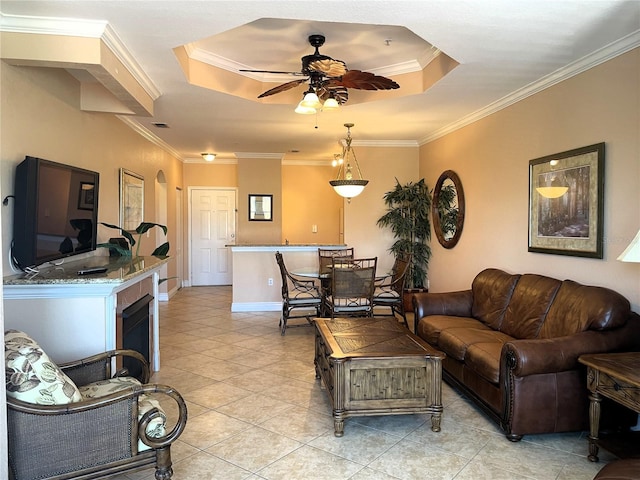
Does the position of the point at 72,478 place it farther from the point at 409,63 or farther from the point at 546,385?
the point at 409,63

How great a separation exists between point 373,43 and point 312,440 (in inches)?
116

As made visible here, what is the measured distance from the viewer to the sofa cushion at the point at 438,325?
375cm

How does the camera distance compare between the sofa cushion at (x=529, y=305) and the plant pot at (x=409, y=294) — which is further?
the plant pot at (x=409, y=294)

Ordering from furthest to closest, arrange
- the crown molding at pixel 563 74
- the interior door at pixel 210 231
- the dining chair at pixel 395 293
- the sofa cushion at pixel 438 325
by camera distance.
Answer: the interior door at pixel 210 231 → the dining chair at pixel 395 293 → the sofa cushion at pixel 438 325 → the crown molding at pixel 563 74

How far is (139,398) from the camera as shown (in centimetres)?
229

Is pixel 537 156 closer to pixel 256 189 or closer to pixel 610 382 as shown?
pixel 610 382

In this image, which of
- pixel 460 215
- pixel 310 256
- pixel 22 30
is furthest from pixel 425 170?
pixel 22 30

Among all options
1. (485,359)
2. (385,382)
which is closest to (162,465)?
(385,382)

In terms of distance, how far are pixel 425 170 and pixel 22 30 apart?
16.3 ft

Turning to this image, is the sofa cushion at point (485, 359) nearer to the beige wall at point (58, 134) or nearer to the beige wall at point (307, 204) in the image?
the beige wall at point (58, 134)

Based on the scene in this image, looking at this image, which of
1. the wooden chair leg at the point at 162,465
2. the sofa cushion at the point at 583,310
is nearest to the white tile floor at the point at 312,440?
the wooden chair leg at the point at 162,465

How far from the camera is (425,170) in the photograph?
6.26m

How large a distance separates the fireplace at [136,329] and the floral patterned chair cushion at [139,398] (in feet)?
2.03

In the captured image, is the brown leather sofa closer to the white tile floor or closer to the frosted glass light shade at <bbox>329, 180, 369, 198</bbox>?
the white tile floor
